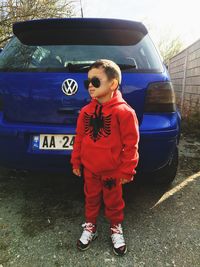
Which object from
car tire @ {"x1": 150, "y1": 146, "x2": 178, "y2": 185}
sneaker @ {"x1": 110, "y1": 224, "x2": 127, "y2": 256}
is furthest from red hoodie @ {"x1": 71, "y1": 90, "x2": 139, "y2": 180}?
car tire @ {"x1": 150, "y1": 146, "x2": 178, "y2": 185}

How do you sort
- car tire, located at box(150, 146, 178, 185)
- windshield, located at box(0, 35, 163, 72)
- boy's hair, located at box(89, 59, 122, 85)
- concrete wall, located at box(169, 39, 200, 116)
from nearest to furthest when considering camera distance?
boy's hair, located at box(89, 59, 122, 85) → windshield, located at box(0, 35, 163, 72) → car tire, located at box(150, 146, 178, 185) → concrete wall, located at box(169, 39, 200, 116)

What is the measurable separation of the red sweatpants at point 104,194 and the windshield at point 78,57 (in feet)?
2.84

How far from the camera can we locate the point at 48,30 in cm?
253

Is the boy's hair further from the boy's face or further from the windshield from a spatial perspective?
the windshield

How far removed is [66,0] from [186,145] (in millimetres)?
8008

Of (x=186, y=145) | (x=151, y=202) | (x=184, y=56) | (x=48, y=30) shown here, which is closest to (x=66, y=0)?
(x=184, y=56)

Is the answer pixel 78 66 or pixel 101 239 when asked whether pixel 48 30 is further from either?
pixel 101 239

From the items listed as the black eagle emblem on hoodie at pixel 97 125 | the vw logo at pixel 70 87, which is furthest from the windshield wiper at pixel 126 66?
the black eagle emblem on hoodie at pixel 97 125

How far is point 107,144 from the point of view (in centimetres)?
185

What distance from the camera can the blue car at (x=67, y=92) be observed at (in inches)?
87.4

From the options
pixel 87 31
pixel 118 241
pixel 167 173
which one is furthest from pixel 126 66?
pixel 118 241

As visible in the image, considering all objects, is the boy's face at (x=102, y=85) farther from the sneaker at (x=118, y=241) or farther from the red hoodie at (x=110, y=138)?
the sneaker at (x=118, y=241)

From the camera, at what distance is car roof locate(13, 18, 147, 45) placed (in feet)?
8.05

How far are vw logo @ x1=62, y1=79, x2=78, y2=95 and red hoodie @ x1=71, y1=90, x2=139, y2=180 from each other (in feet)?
1.02
